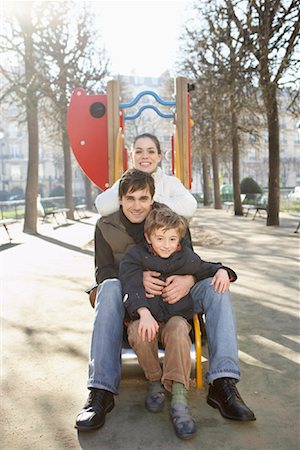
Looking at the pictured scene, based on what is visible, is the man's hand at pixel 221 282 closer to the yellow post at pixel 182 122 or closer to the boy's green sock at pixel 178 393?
the boy's green sock at pixel 178 393

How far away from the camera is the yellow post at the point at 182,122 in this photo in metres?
5.88

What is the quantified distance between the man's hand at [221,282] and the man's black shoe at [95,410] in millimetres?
779

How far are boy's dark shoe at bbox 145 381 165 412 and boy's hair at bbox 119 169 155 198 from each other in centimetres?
108

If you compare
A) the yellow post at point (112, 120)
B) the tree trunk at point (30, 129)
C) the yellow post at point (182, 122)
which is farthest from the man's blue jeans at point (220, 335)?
the tree trunk at point (30, 129)

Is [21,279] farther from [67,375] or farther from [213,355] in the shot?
[213,355]

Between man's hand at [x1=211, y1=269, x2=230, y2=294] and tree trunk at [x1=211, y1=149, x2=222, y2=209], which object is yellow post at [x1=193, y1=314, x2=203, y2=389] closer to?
man's hand at [x1=211, y1=269, x2=230, y2=294]

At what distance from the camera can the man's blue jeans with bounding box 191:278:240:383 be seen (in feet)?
7.82

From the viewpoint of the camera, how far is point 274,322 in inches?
157

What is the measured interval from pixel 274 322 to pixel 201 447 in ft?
6.91

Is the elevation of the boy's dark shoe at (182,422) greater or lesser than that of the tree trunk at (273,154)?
lesser

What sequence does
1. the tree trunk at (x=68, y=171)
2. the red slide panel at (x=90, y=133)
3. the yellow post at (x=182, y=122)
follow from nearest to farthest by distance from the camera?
the yellow post at (x=182, y=122)
the red slide panel at (x=90, y=133)
the tree trunk at (x=68, y=171)

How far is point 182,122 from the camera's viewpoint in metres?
5.94

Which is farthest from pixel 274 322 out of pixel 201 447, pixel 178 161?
pixel 178 161

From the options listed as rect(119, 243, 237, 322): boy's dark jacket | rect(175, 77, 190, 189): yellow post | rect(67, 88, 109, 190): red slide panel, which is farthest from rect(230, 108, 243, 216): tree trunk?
rect(119, 243, 237, 322): boy's dark jacket
